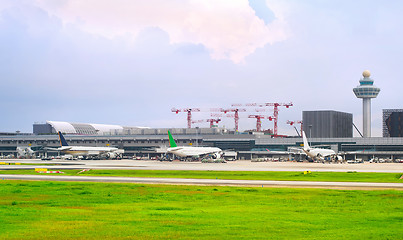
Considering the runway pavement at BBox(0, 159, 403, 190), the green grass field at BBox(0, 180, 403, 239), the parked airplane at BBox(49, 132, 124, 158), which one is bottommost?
the runway pavement at BBox(0, 159, 403, 190)

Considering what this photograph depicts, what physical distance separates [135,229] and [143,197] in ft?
62.9

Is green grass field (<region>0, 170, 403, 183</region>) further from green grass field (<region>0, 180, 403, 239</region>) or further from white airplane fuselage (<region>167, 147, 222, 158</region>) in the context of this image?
white airplane fuselage (<region>167, 147, 222, 158</region>)

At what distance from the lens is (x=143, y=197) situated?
49125mm

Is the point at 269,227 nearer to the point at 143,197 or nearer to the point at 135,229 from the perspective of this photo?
the point at 135,229

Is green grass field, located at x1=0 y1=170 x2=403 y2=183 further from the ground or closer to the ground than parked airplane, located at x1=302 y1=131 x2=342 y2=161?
closer to the ground

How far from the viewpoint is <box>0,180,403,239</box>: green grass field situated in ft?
94.5

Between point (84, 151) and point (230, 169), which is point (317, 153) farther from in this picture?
point (84, 151)

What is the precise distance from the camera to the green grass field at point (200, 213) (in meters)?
28.8

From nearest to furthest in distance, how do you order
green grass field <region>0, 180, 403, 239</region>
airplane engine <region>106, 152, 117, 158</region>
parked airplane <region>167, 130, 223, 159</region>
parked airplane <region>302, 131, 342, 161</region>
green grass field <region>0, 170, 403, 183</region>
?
green grass field <region>0, 180, 403, 239</region> < green grass field <region>0, 170, 403, 183</region> < parked airplane <region>302, 131, 342, 161</region> < parked airplane <region>167, 130, 223, 159</region> < airplane engine <region>106, 152, 117, 158</region>

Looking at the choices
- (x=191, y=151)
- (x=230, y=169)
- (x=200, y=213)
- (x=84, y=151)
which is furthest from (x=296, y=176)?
(x=84, y=151)

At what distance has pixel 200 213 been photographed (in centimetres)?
3697

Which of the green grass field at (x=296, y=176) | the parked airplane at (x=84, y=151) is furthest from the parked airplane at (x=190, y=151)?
the green grass field at (x=296, y=176)

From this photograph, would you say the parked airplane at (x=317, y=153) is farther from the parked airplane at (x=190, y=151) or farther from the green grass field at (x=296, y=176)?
the green grass field at (x=296, y=176)

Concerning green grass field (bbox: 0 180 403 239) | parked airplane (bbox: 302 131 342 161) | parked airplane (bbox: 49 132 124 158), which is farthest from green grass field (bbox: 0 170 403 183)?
parked airplane (bbox: 49 132 124 158)
